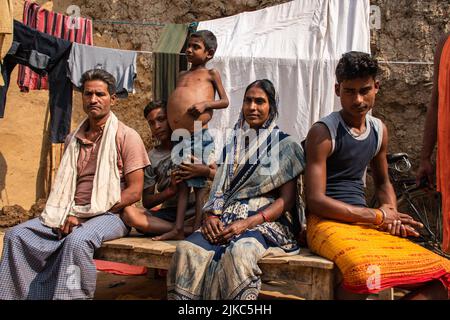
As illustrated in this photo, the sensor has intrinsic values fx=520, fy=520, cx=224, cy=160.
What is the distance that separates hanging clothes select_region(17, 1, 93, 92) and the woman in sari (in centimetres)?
372

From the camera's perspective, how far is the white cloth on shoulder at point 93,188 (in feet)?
10.8

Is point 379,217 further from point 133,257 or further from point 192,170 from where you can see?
point 133,257

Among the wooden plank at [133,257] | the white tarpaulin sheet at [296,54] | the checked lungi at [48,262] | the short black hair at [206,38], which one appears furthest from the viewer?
the white tarpaulin sheet at [296,54]

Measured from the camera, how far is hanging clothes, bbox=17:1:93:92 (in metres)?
6.06

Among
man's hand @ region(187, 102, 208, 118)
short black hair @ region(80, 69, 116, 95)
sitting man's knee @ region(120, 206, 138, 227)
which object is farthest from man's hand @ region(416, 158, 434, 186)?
short black hair @ region(80, 69, 116, 95)

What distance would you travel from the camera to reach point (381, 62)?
601 centimetres

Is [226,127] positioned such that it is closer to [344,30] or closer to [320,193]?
[344,30]

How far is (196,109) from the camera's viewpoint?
3887 mm

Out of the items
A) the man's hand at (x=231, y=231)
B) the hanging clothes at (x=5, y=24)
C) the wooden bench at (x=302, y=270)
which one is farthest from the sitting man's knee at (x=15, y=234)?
the hanging clothes at (x=5, y=24)

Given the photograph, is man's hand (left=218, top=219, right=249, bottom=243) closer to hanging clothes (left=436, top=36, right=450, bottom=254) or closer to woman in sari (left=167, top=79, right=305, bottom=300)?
woman in sari (left=167, top=79, right=305, bottom=300)

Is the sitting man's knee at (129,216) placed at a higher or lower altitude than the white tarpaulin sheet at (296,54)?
lower

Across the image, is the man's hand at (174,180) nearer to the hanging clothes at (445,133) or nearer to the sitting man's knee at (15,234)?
the sitting man's knee at (15,234)

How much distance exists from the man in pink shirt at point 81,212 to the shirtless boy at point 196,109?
12.8 inches

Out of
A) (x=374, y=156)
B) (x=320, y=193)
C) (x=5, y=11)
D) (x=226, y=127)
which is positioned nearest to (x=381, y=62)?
(x=226, y=127)
